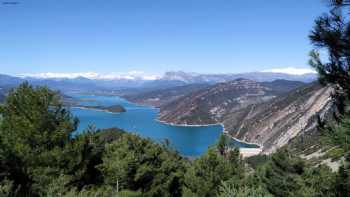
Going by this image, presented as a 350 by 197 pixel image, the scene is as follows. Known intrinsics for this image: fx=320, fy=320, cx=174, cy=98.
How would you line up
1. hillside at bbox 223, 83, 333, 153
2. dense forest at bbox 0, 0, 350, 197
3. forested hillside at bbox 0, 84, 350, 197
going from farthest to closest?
hillside at bbox 223, 83, 333, 153
forested hillside at bbox 0, 84, 350, 197
dense forest at bbox 0, 0, 350, 197

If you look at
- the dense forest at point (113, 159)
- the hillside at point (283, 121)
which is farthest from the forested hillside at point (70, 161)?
the hillside at point (283, 121)

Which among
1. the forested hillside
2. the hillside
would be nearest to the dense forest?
the forested hillside

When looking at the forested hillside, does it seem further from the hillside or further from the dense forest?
the hillside

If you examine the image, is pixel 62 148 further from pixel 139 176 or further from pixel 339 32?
pixel 339 32

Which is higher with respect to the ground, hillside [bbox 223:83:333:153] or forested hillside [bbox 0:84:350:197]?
forested hillside [bbox 0:84:350:197]

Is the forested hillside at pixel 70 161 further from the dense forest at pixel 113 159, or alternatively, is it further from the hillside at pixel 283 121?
the hillside at pixel 283 121

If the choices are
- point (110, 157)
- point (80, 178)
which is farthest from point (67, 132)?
point (110, 157)

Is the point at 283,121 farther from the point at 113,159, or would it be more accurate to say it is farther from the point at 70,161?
the point at 70,161
